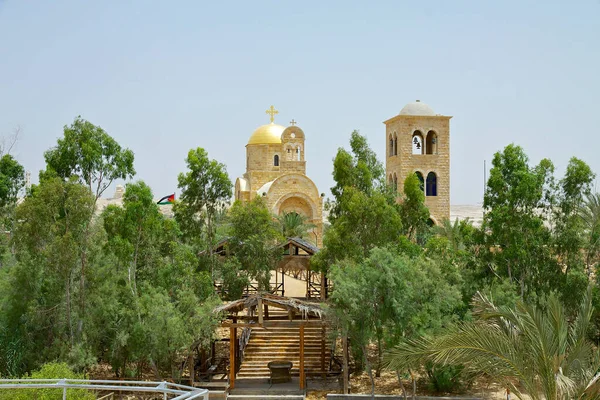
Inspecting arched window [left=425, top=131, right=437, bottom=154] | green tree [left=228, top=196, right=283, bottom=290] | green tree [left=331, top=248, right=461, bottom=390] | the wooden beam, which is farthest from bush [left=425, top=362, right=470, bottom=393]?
arched window [left=425, top=131, right=437, bottom=154]

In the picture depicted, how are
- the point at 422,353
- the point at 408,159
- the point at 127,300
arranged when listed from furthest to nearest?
the point at 408,159 < the point at 127,300 < the point at 422,353

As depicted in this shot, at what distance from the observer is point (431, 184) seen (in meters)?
42.3

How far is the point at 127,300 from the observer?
2155 centimetres

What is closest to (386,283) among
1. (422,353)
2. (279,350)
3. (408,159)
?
(279,350)

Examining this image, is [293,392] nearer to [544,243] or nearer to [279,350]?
[279,350]

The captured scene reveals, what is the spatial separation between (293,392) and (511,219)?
30.6 feet

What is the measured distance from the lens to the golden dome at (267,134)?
57.8 meters

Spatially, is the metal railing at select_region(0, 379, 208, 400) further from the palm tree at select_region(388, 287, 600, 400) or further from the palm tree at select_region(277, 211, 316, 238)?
the palm tree at select_region(277, 211, 316, 238)

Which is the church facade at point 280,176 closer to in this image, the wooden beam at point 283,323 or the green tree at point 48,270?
the wooden beam at point 283,323

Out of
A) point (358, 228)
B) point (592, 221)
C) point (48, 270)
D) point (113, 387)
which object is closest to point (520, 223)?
point (592, 221)

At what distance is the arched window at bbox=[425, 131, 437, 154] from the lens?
42.6m

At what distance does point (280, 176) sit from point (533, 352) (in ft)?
129

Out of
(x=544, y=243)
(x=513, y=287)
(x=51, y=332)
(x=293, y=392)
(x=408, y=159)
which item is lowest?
(x=293, y=392)

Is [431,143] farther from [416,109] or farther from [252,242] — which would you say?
[252,242]
